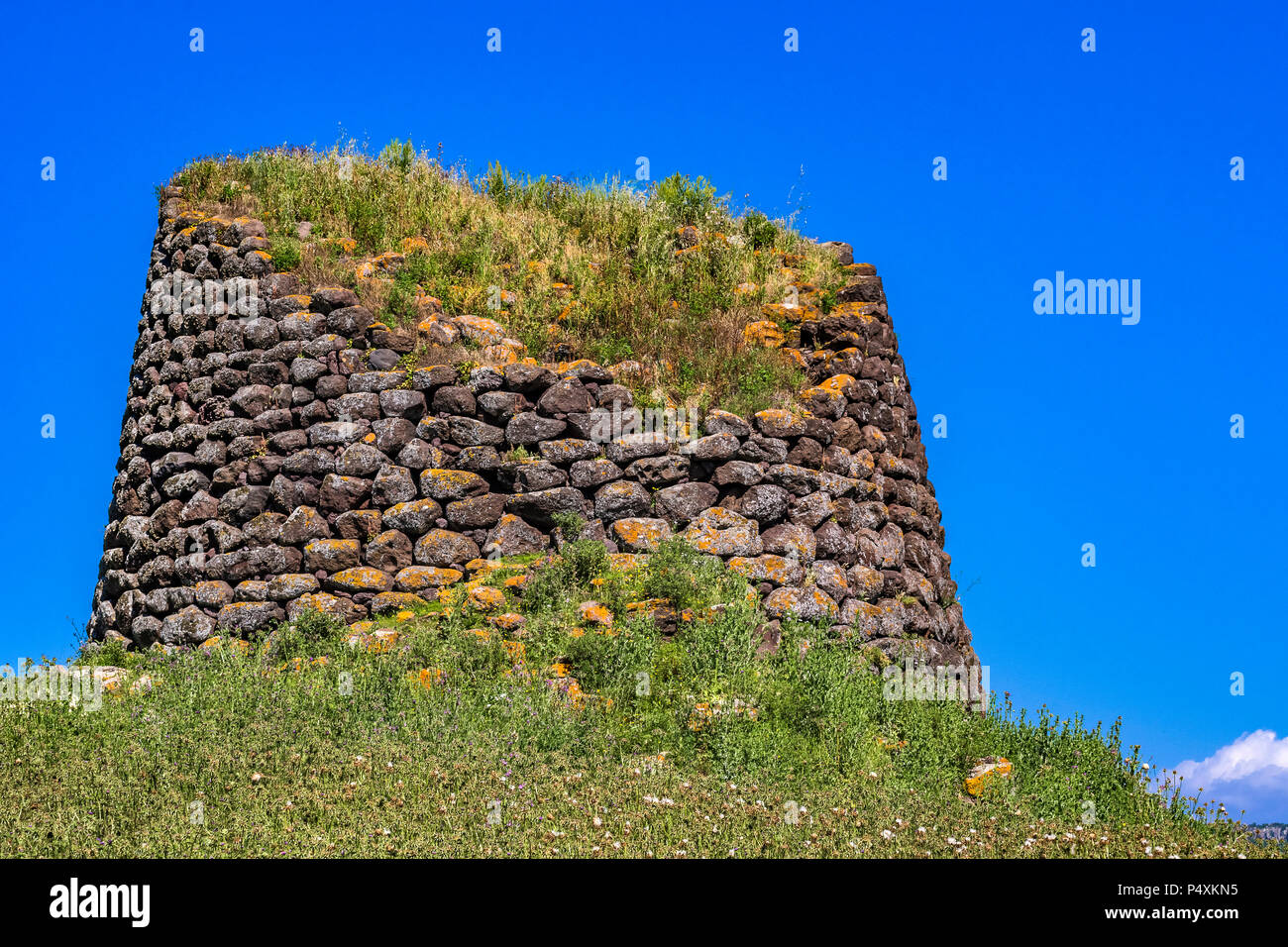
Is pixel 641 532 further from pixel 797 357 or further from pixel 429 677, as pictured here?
pixel 797 357

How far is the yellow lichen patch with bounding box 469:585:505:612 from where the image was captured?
404 inches

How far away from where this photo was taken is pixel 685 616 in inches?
388

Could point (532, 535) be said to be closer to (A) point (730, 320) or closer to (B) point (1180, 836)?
(A) point (730, 320)

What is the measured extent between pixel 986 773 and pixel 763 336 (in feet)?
19.7

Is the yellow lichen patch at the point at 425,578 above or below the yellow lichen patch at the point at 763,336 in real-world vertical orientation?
below

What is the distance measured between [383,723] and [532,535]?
3255 mm

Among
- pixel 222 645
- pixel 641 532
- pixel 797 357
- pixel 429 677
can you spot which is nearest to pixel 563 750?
pixel 429 677

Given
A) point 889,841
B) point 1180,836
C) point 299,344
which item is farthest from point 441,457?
point 1180,836

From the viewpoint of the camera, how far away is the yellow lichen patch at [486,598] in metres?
10.3

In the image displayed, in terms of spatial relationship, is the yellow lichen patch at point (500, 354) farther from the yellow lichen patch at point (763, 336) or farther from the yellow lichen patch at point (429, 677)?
the yellow lichen patch at point (429, 677)

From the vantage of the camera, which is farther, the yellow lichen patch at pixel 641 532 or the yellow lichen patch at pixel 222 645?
the yellow lichen patch at pixel 641 532

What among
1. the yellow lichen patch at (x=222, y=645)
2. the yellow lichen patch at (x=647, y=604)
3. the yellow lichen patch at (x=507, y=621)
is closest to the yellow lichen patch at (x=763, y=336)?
the yellow lichen patch at (x=647, y=604)

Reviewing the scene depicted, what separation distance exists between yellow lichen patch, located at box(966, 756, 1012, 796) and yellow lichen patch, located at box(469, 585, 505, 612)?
4549mm

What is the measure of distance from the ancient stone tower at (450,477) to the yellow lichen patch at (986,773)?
6.90ft
